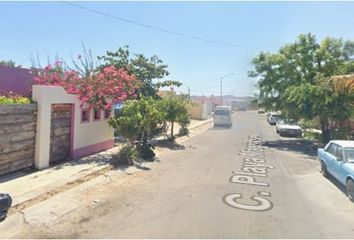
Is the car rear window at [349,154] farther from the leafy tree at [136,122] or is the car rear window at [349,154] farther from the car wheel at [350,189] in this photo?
the leafy tree at [136,122]

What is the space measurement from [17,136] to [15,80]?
12.1 feet

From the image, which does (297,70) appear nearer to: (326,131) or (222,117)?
(326,131)

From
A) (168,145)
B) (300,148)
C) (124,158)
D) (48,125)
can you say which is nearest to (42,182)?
(48,125)

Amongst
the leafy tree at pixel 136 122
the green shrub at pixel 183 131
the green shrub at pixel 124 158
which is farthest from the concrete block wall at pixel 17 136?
the green shrub at pixel 183 131

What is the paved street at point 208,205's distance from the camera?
6.09 metres

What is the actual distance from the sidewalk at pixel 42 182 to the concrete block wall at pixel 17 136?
16.2 inches

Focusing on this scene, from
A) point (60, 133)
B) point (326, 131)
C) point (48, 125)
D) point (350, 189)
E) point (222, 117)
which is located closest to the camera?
point (350, 189)

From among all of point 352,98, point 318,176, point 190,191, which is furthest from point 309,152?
point 190,191

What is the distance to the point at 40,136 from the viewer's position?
10273 mm

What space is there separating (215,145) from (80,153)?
29.4ft

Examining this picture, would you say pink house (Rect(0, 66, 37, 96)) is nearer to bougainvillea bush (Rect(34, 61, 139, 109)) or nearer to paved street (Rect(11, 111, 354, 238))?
bougainvillea bush (Rect(34, 61, 139, 109))

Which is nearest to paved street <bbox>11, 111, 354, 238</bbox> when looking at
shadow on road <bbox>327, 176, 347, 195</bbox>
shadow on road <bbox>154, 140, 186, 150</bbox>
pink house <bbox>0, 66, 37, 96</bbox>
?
shadow on road <bbox>327, 176, 347, 195</bbox>

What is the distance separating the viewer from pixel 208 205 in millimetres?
7703

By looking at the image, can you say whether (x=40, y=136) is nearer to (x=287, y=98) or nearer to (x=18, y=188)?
(x=18, y=188)
